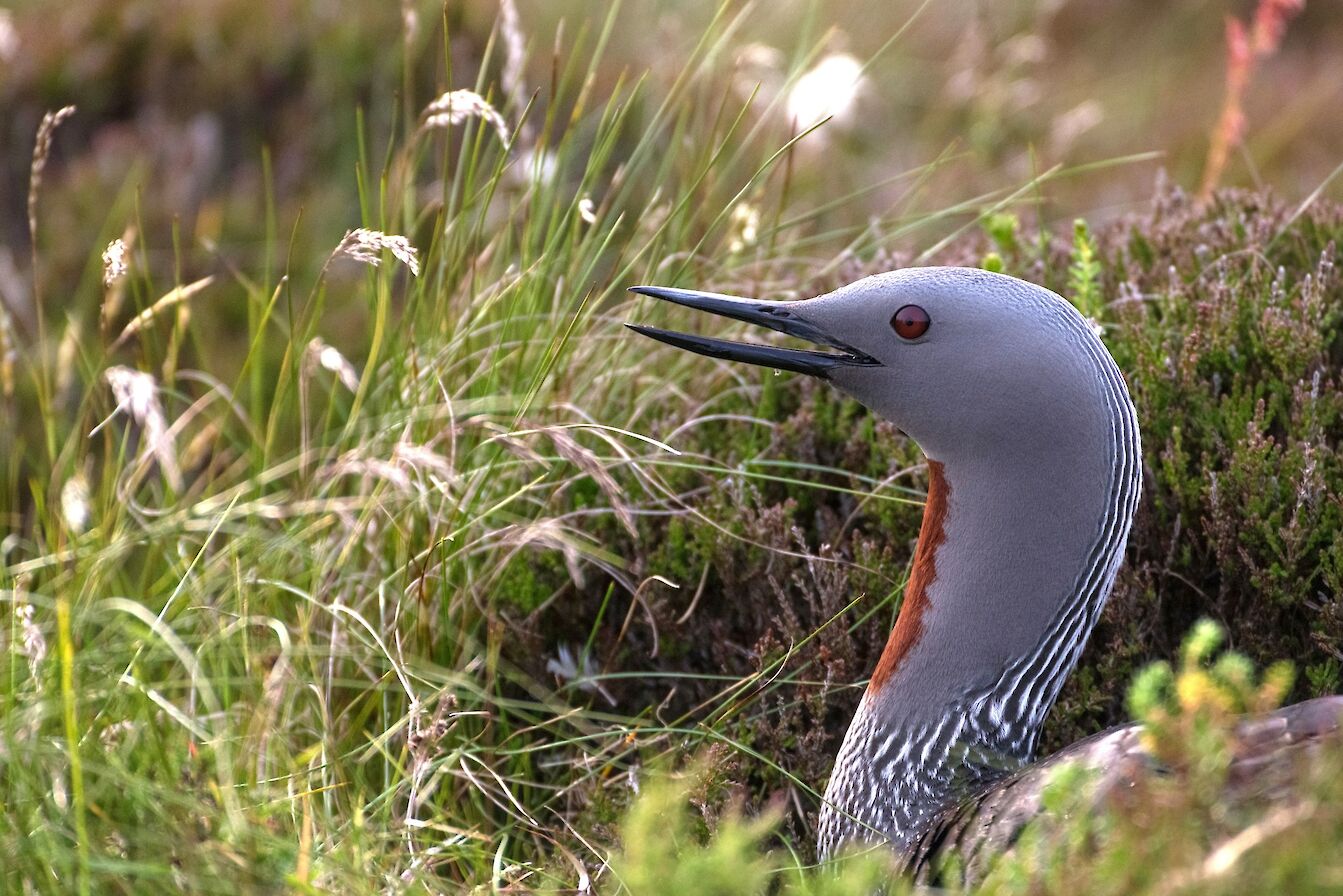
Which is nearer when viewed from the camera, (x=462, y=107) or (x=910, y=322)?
(x=910, y=322)

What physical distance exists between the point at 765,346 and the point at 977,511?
1.58 feet

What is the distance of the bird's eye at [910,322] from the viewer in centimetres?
259

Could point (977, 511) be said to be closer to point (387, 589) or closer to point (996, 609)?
point (996, 609)

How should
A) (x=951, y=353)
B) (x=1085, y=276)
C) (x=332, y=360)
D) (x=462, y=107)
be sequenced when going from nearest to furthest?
(x=951, y=353) < (x=462, y=107) < (x=332, y=360) < (x=1085, y=276)

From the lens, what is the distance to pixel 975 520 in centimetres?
257

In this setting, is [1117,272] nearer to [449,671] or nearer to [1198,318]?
[1198,318]

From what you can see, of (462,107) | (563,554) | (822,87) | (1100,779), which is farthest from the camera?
(822,87)

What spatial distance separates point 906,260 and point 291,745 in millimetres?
1959

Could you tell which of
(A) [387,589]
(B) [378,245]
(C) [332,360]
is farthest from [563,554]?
(B) [378,245]

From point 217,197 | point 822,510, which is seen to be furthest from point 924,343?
point 217,197

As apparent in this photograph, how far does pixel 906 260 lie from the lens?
12.9ft

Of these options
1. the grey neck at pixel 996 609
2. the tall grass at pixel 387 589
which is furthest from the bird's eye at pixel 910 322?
the tall grass at pixel 387 589

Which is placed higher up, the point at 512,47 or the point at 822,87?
the point at 822,87

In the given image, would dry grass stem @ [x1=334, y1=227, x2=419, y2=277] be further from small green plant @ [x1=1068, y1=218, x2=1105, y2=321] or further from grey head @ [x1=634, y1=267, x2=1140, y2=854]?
small green plant @ [x1=1068, y1=218, x2=1105, y2=321]
